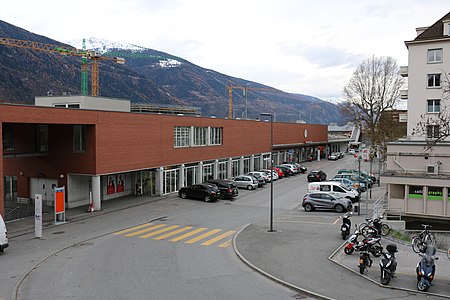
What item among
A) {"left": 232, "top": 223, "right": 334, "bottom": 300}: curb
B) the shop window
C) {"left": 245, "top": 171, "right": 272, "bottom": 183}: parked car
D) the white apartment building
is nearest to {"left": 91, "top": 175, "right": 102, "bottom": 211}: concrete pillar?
the shop window

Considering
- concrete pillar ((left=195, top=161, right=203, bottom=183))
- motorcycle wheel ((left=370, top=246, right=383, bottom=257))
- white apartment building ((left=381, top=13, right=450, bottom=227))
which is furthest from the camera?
concrete pillar ((left=195, top=161, right=203, bottom=183))

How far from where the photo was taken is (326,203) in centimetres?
3031

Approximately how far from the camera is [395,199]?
2838 cm

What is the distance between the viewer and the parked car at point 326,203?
98.2 ft

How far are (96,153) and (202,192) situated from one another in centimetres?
984

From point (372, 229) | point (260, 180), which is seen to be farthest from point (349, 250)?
point (260, 180)

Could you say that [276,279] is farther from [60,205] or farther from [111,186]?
[111,186]

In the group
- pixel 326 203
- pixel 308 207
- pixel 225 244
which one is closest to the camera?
pixel 225 244

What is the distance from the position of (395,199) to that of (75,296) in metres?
22.2

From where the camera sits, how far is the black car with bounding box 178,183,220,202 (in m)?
35.1

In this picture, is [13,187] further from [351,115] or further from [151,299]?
[351,115]

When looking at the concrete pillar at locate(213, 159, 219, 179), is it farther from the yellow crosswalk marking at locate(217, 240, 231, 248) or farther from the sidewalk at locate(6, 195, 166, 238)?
the yellow crosswalk marking at locate(217, 240, 231, 248)

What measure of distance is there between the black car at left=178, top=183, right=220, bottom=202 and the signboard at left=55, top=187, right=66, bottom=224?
12.0 m

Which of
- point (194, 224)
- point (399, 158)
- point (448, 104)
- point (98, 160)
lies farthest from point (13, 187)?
point (448, 104)
